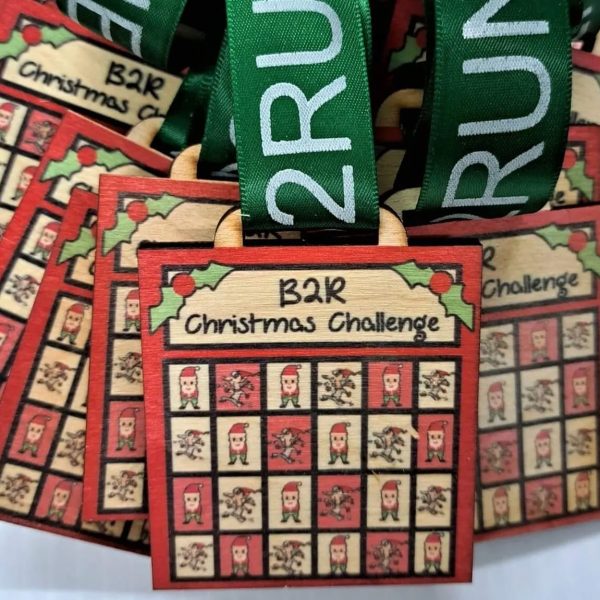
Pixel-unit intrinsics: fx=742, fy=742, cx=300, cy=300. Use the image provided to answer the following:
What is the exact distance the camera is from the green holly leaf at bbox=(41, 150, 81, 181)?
60 centimetres

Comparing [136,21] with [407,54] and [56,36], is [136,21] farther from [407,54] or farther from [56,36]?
[407,54]

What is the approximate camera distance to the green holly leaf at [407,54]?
625mm

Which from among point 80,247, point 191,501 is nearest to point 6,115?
point 80,247

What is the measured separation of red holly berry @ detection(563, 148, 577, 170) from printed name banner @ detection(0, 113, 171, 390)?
0.32m

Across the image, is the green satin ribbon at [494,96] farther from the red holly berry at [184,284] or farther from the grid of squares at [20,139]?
the grid of squares at [20,139]

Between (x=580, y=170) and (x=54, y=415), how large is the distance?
0.48 metres

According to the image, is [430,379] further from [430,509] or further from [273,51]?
[273,51]

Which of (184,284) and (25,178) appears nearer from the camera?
(184,284)

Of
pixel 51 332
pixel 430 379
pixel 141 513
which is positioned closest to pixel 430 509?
pixel 430 379

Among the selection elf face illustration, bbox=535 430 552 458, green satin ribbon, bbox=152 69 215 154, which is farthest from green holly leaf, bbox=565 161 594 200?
green satin ribbon, bbox=152 69 215 154

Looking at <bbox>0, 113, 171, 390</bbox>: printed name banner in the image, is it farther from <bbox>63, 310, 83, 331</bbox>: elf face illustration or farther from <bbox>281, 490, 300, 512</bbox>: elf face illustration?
<bbox>281, 490, 300, 512</bbox>: elf face illustration

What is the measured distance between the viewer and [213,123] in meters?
0.56

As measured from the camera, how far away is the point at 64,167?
0.60m

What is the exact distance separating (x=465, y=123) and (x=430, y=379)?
0.19 m
